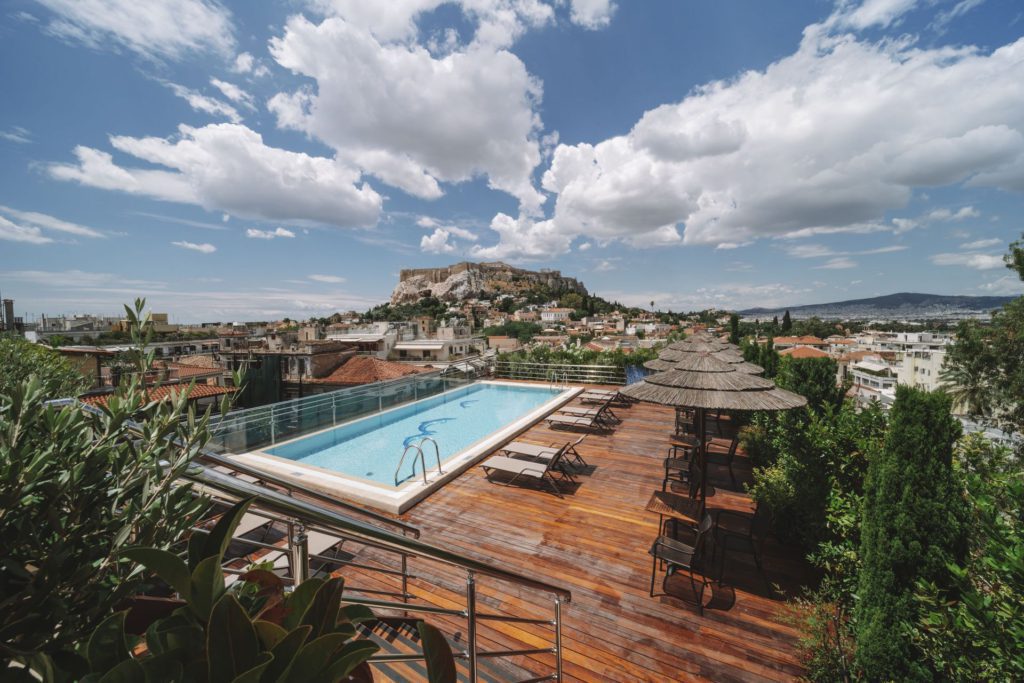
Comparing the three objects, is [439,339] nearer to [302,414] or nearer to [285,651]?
[302,414]

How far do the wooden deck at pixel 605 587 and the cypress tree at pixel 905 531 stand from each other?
87 cm

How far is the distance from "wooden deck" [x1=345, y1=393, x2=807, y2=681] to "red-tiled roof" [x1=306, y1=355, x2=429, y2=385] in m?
15.2

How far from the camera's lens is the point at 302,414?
849 centimetres

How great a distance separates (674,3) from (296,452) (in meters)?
15.9

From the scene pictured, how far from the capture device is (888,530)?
2.61m

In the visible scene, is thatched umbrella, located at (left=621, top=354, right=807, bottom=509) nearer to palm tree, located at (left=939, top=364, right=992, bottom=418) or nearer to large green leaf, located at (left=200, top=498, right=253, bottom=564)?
large green leaf, located at (left=200, top=498, right=253, bottom=564)

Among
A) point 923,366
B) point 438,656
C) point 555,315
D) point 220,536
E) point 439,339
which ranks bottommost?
point 923,366

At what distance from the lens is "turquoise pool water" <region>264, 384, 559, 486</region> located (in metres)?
8.11

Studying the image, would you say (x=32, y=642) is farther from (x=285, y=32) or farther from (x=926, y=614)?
(x=285, y=32)

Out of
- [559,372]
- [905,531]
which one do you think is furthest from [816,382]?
[559,372]

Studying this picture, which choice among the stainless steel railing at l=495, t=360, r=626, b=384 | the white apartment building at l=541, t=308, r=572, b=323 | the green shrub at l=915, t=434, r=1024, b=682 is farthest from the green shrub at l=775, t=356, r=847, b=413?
the white apartment building at l=541, t=308, r=572, b=323

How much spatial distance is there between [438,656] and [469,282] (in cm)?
12149

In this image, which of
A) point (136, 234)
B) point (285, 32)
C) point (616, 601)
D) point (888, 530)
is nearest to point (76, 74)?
point (285, 32)

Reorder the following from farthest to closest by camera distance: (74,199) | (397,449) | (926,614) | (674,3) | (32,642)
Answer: (74,199) < (674,3) < (397,449) < (926,614) < (32,642)
